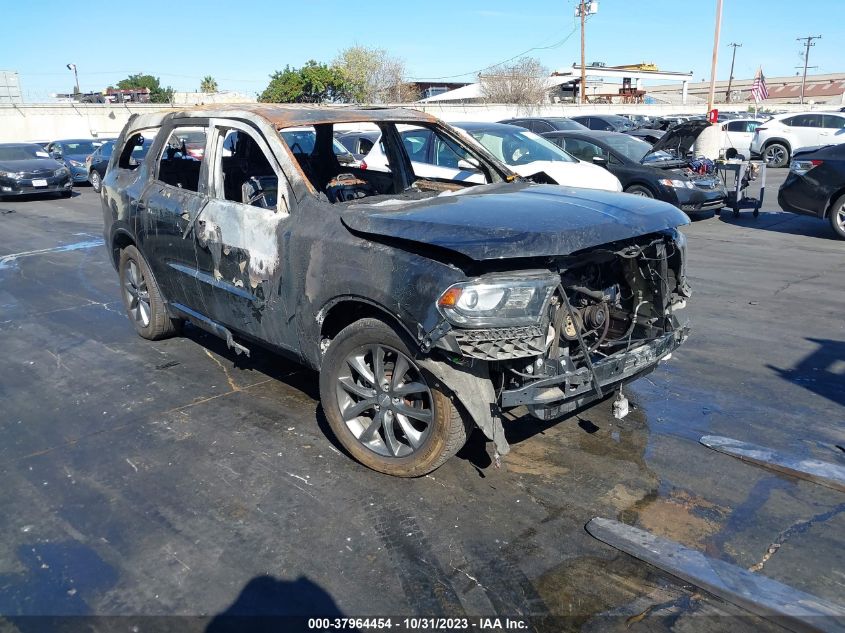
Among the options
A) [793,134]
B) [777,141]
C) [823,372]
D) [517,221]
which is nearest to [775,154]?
[777,141]

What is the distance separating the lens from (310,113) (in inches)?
183

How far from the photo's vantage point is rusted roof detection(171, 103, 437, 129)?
4.46 metres

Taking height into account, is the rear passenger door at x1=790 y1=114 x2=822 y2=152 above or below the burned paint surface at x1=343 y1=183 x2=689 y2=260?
below

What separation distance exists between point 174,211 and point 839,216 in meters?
9.80

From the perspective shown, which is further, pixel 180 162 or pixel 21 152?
pixel 21 152

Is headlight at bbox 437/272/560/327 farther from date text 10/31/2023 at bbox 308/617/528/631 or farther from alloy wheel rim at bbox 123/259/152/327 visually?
alloy wheel rim at bbox 123/259/152/327

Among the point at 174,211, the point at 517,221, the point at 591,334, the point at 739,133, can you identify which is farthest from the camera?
the point at 739,133

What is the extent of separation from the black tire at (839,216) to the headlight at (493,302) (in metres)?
9.39

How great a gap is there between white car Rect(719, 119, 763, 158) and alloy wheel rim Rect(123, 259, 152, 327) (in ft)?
81.4

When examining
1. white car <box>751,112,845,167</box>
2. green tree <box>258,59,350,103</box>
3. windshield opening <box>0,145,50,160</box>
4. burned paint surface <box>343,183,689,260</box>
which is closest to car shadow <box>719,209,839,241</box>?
burned paint surface <box>343,183,689,260</box>

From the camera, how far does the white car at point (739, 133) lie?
26203mm

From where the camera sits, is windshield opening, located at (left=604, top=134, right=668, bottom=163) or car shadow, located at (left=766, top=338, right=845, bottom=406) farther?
windshield opening, located at (left=604, top=134, right=668, bottom=163)

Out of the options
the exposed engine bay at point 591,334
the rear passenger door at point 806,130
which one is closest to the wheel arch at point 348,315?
the exposed engine bay at point 591,334

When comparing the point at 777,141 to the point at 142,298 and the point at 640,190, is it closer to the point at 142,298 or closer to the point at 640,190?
the point at 640,190
